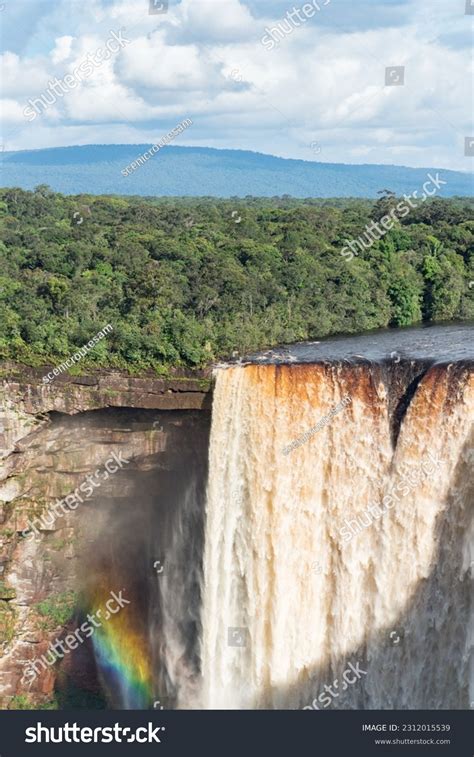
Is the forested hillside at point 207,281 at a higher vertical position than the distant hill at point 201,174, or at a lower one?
lower

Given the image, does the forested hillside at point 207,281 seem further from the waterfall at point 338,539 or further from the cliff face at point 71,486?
the waterfall at point 338,539

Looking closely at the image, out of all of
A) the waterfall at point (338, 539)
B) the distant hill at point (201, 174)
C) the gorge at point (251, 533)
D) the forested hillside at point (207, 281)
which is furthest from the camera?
the distant hill at point (201, 174)

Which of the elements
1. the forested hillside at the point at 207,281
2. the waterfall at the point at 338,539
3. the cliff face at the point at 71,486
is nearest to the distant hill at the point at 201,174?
the forested hillside at the point at 207,281

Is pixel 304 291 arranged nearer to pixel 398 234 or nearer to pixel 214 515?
pixel 398 234

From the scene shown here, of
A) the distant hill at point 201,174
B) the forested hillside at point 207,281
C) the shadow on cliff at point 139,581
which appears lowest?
the shadow on cliff at point 139,581

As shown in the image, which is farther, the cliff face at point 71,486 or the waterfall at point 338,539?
the cliff face at point 71,486
